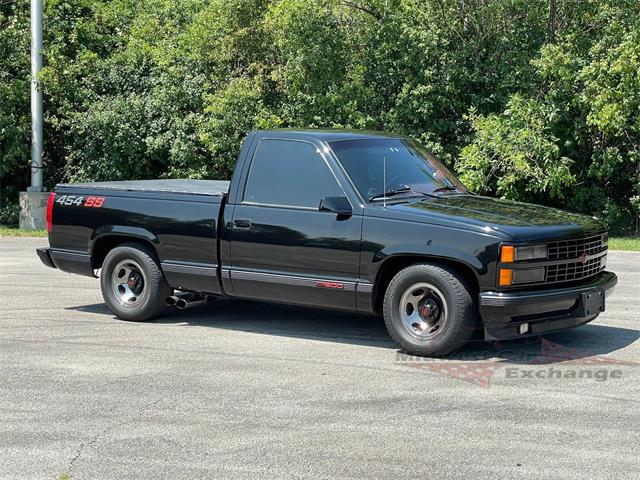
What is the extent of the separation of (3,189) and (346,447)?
20539 millimetres

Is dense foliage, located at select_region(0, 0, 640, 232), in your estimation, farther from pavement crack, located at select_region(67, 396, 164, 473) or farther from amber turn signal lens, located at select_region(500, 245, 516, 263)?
pavement crack, located at select_region(67, 396, 164, 473)

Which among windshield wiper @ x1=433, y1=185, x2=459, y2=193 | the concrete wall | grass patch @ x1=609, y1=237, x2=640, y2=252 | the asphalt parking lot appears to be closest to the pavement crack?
the asphalt parking lot

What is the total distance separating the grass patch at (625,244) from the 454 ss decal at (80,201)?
1050 centimetres

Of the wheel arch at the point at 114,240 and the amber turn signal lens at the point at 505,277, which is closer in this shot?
the amber turn signal lens at the point at 505,277

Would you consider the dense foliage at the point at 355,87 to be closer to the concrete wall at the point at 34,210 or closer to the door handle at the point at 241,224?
the concrete wall at the point at 34,210

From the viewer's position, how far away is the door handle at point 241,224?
9.07m

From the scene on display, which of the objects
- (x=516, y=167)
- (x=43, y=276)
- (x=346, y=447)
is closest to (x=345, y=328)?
(x=346, y=447)

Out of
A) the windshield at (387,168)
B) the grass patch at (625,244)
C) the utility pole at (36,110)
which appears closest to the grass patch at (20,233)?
the utility pole at (36,110)

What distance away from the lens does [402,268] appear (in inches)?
335

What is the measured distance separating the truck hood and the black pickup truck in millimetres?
16

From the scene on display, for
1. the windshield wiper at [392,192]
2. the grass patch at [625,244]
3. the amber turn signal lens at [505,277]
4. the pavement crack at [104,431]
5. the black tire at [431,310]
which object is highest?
the windshield wiper at [392,192]

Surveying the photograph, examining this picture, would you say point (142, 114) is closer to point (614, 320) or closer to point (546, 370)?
point (614, 320)

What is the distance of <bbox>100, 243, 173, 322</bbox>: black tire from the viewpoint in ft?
32.1

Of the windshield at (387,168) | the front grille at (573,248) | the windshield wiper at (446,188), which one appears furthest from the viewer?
the windshield wiper at (446,188)
